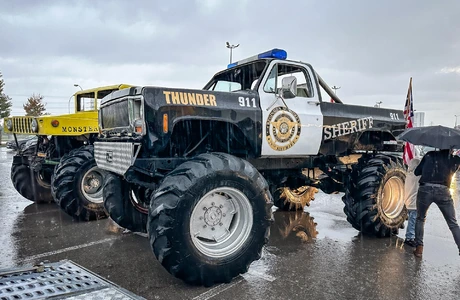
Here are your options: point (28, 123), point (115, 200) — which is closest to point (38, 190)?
point (28, 123)

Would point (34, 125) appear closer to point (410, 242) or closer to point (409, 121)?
point (410, 242)

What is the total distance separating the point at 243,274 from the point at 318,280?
0.85m

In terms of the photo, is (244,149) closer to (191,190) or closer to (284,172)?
(284,172)

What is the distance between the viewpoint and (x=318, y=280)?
13.6 ft

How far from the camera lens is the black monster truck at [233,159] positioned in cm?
384

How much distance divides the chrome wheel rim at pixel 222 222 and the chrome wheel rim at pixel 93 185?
3.55 metres

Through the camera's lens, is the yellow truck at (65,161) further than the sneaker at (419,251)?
Yes

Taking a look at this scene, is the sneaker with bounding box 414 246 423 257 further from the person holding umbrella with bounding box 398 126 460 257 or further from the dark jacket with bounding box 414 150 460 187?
the dark jacket with bounding box 414 150 460 187

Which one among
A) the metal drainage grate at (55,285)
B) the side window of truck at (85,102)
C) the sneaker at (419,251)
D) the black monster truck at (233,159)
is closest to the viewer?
the metal drainage grate at (55,285)

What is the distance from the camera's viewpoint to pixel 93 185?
7.15 m

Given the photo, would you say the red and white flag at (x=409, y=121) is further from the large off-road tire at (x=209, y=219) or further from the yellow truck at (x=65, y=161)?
the yellow truck at (x=65, y=161)

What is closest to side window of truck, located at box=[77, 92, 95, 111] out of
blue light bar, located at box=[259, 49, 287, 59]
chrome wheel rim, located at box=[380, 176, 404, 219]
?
blue light bar, located at box=[259, 49, 287, 59]

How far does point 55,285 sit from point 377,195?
460cm

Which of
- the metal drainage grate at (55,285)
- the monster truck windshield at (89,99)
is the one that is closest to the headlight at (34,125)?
Result: the monster truck windshield at (89,99)
